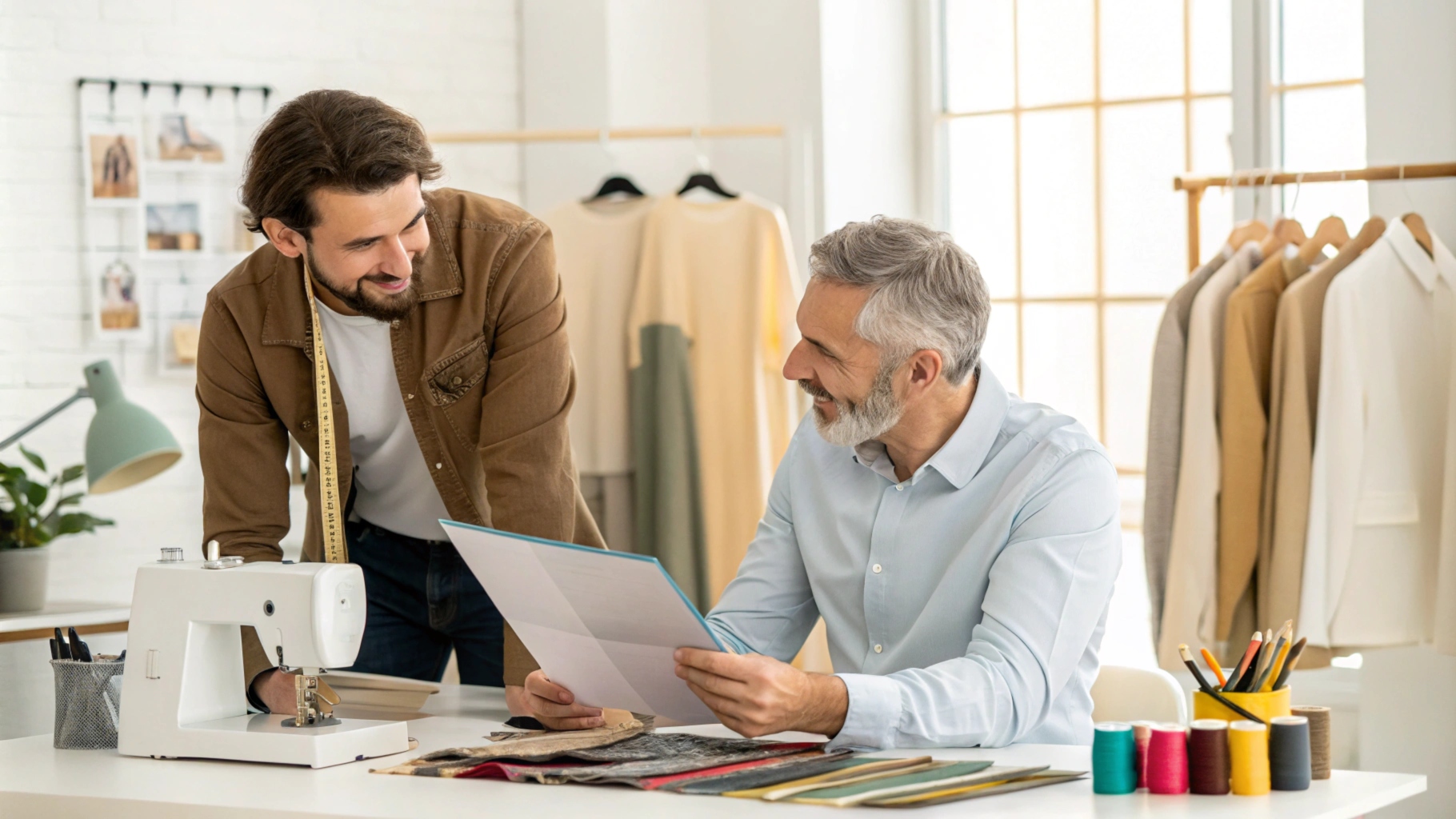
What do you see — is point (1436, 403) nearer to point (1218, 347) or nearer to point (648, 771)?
point (1218, 347)

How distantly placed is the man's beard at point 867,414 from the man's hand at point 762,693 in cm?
42

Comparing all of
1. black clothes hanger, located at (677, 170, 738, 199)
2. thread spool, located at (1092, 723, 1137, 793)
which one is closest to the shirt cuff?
thread spool, located at (1092, 723, 1137, 793)

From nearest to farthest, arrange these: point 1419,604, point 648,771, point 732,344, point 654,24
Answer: point 648,771 → point 1419,604 → point 732,344 → point 654,24

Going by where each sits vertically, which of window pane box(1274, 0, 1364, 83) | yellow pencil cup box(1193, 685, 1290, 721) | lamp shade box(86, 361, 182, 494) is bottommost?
yellow pencil cup box(1193, 685, 1290, 721)

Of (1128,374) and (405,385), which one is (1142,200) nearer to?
(1128,374)

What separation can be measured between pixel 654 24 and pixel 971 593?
2737 mm

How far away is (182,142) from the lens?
4.08 meters

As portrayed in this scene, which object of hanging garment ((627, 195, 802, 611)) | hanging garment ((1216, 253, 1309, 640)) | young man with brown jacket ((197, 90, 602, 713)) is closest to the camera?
young man with brown jacket ((197, 90, 602, 713))

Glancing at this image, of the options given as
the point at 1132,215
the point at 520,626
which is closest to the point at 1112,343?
the point at 1132,215

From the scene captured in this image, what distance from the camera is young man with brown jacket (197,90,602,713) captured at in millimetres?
2148

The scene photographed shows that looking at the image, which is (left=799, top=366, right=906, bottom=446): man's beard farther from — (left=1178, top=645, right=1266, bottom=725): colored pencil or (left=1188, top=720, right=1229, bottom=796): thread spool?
(left=1188, top=720, right=1229, bottom=796): thread spool

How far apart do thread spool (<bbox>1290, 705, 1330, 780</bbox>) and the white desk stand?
0.06ft

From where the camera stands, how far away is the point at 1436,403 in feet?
9.93

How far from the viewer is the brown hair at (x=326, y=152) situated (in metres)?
2.06
